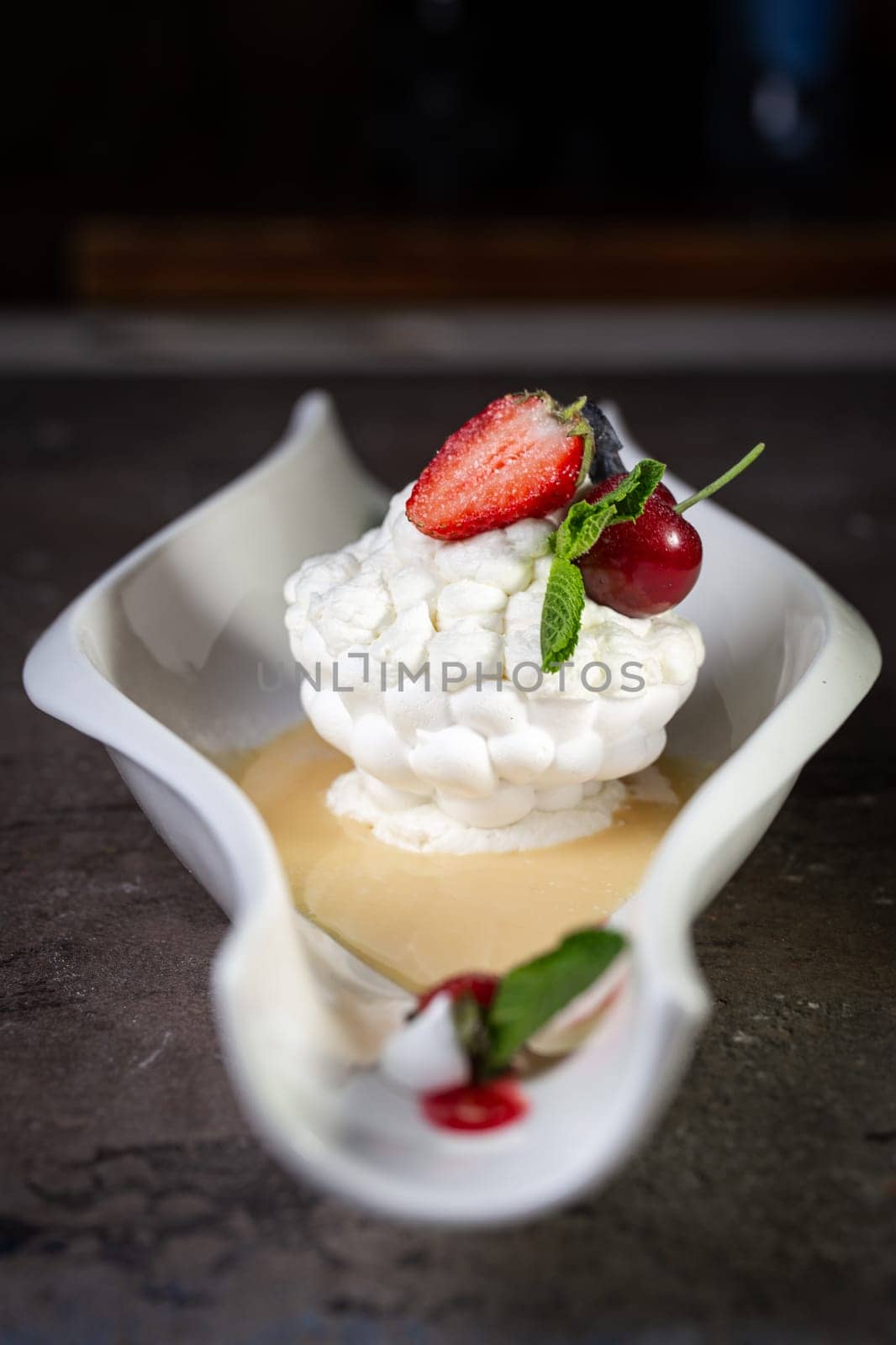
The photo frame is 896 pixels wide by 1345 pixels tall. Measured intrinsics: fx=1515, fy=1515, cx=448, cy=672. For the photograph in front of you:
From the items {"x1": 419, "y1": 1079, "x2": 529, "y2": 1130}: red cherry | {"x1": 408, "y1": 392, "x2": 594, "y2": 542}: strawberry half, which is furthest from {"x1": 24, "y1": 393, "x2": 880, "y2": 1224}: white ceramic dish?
{"x1": 408, "y1": 392, "x2": 594, "y2": 542}: strawberry half

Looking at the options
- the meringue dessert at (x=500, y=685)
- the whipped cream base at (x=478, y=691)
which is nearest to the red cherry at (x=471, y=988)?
the meringue dessert at (x=500, y=685)

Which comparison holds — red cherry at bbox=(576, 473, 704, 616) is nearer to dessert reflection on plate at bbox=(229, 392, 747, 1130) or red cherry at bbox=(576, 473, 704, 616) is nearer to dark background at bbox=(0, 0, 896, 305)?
dessert reflection on plate at bbox=(229, 392, 747, 1130)

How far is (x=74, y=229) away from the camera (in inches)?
146

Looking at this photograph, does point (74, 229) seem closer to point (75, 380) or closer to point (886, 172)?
point (75, 380)

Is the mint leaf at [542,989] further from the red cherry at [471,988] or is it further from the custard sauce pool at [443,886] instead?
the custard sauce pool at [443,886]

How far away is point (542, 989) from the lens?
89cm

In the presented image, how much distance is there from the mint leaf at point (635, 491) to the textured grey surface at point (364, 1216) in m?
0.35

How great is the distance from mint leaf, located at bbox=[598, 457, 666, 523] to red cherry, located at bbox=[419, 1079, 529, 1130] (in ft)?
1.55

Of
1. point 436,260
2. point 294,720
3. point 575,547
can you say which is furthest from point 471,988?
point 436,260

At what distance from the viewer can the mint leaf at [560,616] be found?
112cm

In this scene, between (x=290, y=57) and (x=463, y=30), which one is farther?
(x=290, y=57)

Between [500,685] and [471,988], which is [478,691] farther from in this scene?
[471,988]

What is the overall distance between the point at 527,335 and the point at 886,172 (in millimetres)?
1392

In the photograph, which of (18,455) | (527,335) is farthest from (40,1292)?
(527,335)
